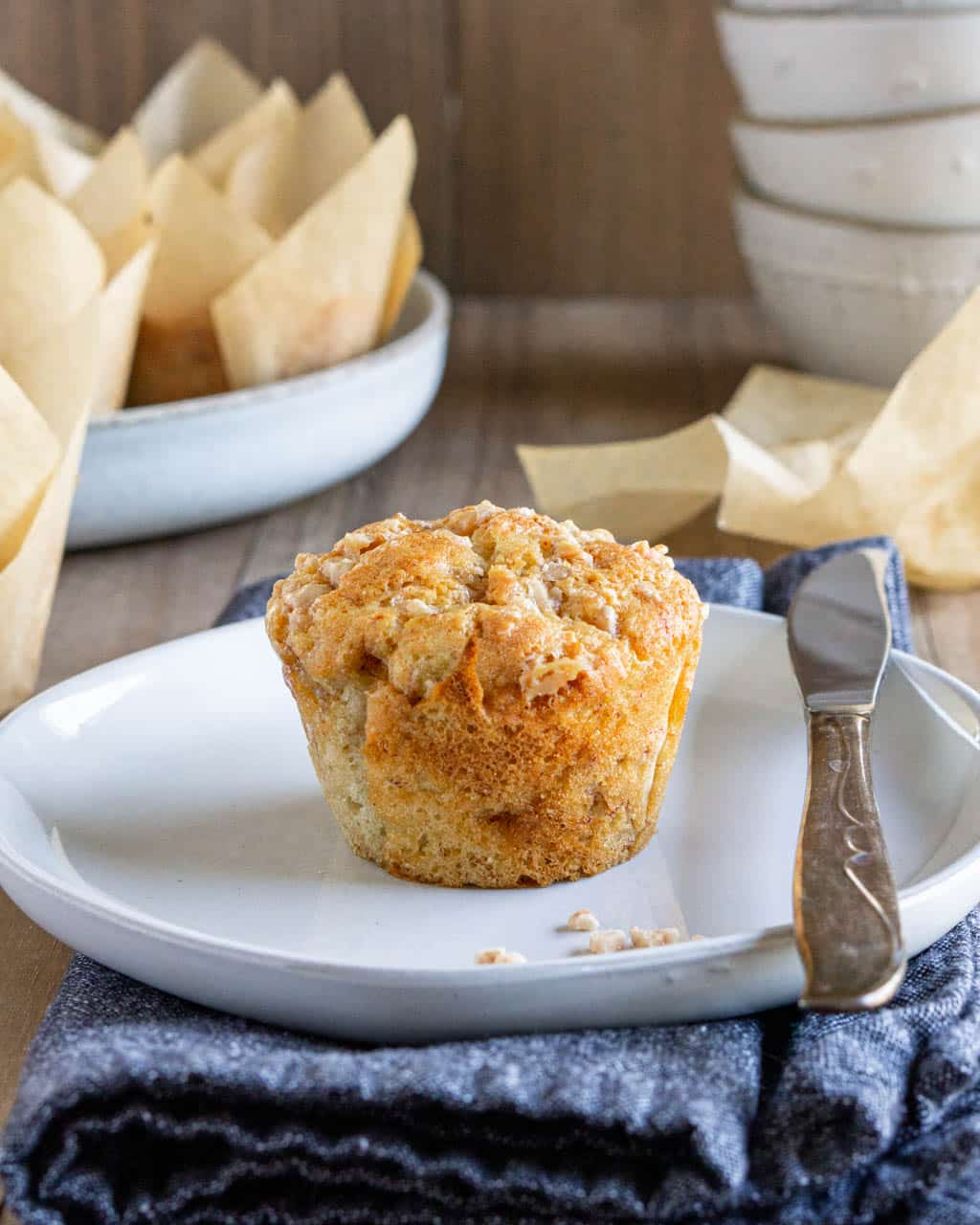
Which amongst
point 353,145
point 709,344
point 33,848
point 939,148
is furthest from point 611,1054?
point 709,344

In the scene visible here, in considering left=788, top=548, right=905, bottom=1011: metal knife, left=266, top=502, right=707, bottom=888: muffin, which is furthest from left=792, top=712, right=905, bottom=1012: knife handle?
left=266, top=502, right=707, bottom=888: muffin

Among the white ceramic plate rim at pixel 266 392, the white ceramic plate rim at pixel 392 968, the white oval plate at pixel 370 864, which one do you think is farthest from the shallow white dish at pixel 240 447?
the white ceramic plate rim at pixel 392 968

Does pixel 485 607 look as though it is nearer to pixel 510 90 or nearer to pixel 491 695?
pixel 491 695

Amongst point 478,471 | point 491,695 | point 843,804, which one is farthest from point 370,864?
point 478,471

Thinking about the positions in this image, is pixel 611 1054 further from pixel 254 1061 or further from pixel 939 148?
pixel 939 148

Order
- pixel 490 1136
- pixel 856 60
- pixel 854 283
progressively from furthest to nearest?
pixel 854 283 < pixel 856 60 < pixel 490 1136

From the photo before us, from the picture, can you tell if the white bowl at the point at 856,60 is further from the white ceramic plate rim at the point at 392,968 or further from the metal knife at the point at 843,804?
the white ceramic plate rim at the point at 392,968
